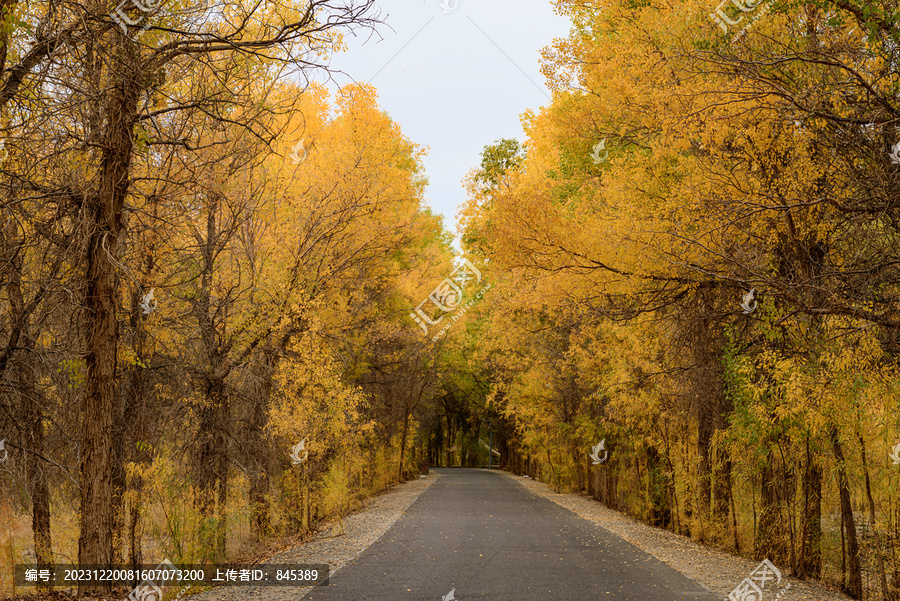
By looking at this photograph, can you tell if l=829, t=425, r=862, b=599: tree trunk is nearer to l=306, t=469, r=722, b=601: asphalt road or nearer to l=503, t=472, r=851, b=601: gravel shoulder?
l=503, t=472, r=851, b=601: gravel shoulder

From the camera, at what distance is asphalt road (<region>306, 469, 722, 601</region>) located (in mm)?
8594

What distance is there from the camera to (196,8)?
20.6 ft

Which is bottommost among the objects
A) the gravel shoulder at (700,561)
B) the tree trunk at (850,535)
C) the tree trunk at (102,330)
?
the gravel shoulder at (700,561)

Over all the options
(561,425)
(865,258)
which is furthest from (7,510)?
(561,425)

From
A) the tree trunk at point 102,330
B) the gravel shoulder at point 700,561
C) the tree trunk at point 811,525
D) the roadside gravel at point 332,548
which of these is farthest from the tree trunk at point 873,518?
the tree trunk at point 102,330

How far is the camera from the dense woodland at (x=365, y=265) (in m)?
6.58

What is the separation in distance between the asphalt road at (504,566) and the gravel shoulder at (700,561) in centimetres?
32

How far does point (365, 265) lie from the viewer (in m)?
18.6

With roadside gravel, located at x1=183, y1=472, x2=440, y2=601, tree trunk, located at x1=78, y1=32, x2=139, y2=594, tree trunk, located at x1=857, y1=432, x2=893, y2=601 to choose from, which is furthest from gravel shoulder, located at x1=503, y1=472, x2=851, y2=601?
tree trunk, located at x1=78, y1=32, x2=139, y2=594

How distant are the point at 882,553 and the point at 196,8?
1071 cm

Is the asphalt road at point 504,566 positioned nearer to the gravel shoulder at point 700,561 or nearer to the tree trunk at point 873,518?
the gravel shoulder at point 700,561

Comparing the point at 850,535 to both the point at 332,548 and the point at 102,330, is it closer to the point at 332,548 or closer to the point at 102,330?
the point at 332,548

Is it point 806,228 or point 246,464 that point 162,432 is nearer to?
point 246,464

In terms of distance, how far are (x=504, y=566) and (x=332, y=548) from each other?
12.8ft
